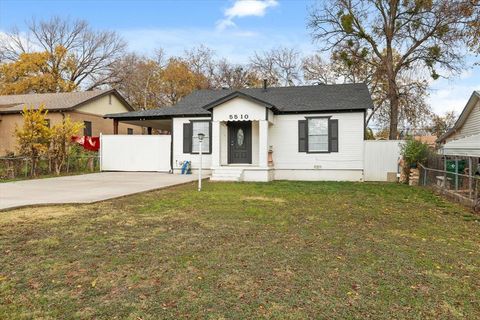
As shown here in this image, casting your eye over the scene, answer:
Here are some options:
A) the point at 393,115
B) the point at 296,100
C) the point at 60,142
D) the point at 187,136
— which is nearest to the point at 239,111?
the point at 296,100

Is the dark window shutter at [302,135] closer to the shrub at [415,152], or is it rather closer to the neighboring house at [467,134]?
the shrub at [415,152]

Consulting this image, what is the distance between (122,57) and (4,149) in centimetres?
1999

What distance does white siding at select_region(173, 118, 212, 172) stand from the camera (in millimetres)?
16547

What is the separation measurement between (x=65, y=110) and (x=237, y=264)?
21.3 metres

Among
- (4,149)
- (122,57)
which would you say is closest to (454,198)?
(4,149)

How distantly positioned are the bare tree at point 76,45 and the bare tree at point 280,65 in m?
15.9

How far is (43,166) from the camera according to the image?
15.4 meters

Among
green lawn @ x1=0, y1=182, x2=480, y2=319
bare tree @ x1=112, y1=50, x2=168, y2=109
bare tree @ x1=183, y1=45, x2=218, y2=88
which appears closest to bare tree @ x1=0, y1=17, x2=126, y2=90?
bare tree @ x1=112, y1=50, x2=168, y2=109

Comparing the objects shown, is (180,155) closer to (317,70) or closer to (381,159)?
(381,159)

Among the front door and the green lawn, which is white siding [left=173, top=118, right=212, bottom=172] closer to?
the front door

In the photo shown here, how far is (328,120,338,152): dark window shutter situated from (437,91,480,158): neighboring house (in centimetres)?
390

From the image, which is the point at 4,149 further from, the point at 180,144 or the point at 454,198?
the point at 454,198

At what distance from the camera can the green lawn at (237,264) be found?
3.04 metres

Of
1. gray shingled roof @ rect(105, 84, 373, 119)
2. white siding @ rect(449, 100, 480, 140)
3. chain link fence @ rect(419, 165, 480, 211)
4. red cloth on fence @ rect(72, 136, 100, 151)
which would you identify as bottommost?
chain link fence @ rect(419, 165, 480, 211)
